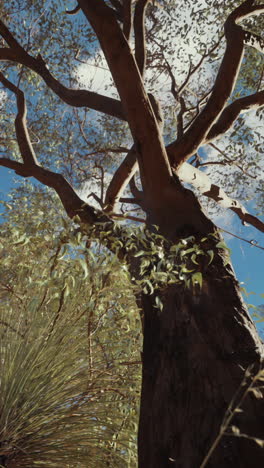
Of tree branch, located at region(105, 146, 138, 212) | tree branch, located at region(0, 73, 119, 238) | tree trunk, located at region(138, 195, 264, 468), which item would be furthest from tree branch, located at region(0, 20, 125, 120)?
tree trunk, located at region(138, 195, 264, 468)

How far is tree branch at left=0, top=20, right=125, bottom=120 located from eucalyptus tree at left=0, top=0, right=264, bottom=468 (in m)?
0.01

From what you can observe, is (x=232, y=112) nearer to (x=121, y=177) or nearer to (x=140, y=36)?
(x=121, y=177)

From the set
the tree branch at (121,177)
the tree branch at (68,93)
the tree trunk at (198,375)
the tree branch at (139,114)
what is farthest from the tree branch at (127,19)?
the tree trunk at (198,375)

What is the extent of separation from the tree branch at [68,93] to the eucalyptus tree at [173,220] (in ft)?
0.04

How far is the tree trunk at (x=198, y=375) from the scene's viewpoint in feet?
5.32

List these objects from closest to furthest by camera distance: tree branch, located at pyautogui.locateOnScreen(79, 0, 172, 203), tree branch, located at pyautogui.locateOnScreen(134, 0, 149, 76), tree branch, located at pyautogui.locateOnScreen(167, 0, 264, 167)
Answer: tree branch, located at pyautogui.locateOnScreen(79, 0, 172, 203)
tree branch, located at pyautogui.locateOnScreen(167, 0, 264, 167)
tree branch, located at pyautogui.locateOnScreen(134, 0, 149, 76)

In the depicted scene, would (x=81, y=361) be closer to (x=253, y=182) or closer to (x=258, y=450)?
(x=258, y=450)

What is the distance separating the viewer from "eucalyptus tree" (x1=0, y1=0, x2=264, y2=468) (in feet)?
5.68

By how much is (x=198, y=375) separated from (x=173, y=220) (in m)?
1.20

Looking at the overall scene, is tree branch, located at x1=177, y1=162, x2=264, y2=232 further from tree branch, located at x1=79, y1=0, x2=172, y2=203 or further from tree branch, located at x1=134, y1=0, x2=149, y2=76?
tree branch, located at x1=134, y1=0, x2=149, y2=76

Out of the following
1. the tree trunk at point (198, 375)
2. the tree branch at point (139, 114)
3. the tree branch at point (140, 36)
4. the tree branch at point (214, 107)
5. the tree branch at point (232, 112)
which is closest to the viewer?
the tree trunk at point (198, 375)

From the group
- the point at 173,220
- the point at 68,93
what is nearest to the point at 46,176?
the point at 68,93

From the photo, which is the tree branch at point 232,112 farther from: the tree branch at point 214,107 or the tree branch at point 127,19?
the tree branch at point 127,19

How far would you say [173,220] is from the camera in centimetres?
282
